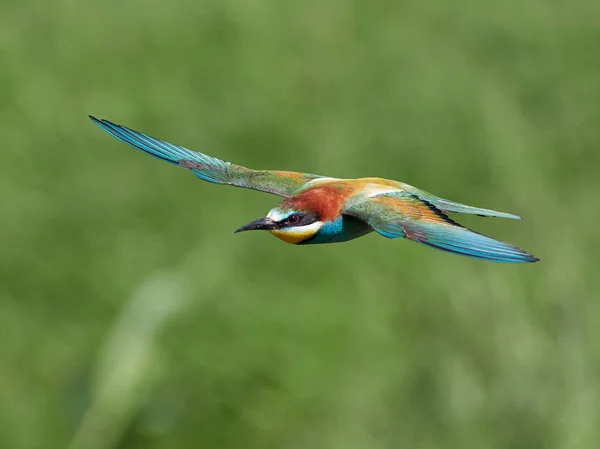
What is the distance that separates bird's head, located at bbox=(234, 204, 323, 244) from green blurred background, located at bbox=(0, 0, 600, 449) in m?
1.31

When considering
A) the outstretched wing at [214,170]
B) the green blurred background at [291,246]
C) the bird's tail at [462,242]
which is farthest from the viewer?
the green blurred background at [291,246]

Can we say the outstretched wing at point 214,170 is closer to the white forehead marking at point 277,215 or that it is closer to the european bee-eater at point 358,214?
the european bee-eater at point 358,214

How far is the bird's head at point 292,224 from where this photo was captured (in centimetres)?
174

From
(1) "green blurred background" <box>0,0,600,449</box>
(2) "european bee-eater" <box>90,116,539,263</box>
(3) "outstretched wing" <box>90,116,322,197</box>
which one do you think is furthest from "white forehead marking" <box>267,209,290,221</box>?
(1) "green blurred background" <box>0,0,600,449</box>

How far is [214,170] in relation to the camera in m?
2.08

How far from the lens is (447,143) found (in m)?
4.82

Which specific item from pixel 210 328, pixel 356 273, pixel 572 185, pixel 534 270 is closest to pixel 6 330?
pixel 210 328

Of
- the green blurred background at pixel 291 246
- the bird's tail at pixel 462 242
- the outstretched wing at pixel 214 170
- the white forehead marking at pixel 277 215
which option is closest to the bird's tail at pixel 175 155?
the outstretched wing at pixel 214 170

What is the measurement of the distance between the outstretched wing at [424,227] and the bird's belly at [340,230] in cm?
2

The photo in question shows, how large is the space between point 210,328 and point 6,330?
582 mm

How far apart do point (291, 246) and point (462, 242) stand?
8.64 ft

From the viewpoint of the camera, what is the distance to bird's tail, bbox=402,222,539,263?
5.15ft

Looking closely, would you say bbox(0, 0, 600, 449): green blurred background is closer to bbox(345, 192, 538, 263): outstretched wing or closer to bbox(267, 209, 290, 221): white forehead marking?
bbox(345, 192, 538, 263): outstretched wing

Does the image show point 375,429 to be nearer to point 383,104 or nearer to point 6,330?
point 6,330
